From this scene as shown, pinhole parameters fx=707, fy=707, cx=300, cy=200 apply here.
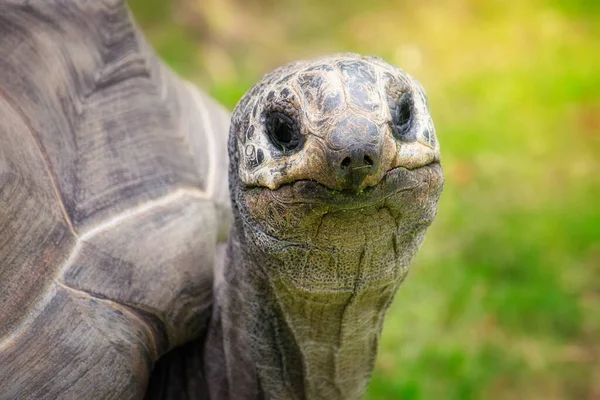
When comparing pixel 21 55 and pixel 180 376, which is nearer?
pixel 21 55

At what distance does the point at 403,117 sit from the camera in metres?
1.25

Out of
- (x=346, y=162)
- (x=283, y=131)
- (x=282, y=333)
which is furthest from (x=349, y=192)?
(x=282, y=333)

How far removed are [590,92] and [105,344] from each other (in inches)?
156

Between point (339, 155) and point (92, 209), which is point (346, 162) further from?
point (92, 209)

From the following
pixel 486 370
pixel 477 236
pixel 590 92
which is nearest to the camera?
pixel 486 370

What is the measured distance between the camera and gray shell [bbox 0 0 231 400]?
141 cm

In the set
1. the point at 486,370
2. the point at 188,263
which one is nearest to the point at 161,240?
the point at 188,263

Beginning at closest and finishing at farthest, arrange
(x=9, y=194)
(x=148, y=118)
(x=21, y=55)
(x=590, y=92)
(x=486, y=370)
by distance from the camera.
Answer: (x=9, y=194)
(x=21, y=55)
(x=148, y=118)
(x=486, y=370)
(x=590, y=92)

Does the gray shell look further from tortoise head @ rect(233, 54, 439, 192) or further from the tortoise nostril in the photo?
the tortoise nostril

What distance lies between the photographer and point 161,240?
5.19 feet

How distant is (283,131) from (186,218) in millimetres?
491

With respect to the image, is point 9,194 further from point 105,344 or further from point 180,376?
point 180,376

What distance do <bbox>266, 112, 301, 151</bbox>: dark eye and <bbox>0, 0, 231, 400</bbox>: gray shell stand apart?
45 centimetres

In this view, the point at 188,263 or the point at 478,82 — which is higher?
the point at 478,82
